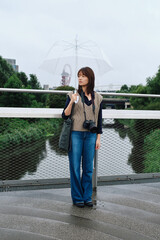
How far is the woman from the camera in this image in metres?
2.54

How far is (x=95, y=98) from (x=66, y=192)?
115cm

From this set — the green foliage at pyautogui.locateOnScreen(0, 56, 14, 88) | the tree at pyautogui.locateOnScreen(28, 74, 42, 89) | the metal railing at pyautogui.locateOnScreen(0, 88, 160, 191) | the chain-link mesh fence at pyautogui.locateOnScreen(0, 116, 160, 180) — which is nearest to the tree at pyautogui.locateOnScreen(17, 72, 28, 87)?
the tree at pyautogui.locateOnScreen(28, 74, 42, 89)

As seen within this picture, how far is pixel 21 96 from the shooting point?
26.9 m

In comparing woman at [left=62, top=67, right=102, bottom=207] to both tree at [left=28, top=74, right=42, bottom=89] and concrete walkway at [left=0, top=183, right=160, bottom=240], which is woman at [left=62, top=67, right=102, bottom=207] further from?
tree at [left=28, top=74, right=42, bottom=89]

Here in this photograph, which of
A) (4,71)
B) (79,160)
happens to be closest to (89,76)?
(79,160)

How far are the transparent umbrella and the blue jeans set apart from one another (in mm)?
2539

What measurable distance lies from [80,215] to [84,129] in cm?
78

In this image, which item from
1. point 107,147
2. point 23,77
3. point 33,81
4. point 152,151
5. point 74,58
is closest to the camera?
point 107,147

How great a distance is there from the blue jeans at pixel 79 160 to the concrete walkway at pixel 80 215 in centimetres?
14

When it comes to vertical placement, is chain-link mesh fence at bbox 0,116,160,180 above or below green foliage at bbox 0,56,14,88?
below

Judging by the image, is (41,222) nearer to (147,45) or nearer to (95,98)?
(95,98)

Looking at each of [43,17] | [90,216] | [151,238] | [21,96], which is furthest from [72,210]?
[43,17]

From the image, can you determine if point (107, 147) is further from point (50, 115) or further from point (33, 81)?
point (33, 81)

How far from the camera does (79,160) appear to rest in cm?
265
